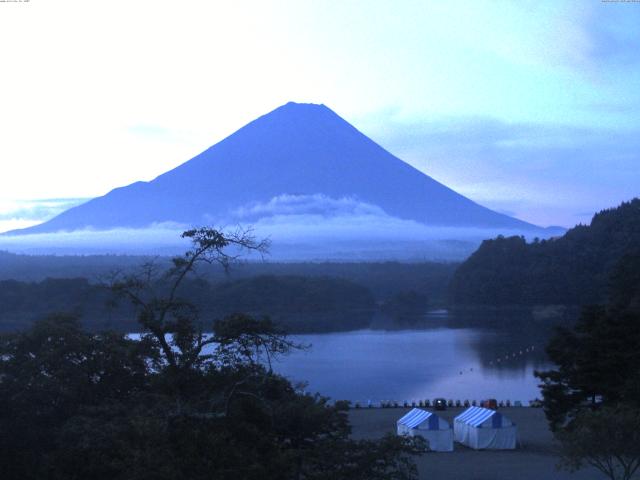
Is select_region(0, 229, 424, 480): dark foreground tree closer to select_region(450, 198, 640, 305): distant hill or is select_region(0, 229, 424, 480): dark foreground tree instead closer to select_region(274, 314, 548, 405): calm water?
select_region(274, 314, 548, 405): calm water

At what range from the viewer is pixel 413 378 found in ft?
65.5

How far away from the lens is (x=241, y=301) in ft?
126

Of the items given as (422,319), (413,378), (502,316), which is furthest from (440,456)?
(502,316)

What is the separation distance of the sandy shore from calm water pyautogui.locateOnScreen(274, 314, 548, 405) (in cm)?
342

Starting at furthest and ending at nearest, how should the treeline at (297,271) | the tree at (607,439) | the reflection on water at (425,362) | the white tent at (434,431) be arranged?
the treeline at (297,271) < the reflection on water at (425,362) < the white tent at (434,431) < the tree at (607,439)

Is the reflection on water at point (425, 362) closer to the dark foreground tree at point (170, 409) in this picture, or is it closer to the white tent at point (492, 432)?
the white tent at point (492, 432)

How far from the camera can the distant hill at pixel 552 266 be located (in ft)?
133

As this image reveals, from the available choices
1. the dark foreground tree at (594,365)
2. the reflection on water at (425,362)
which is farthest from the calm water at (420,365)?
the dark foreground tree at (594,365)

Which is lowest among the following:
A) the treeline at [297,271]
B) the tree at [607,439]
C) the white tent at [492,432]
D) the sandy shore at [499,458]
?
the sandy shore at [499,458]

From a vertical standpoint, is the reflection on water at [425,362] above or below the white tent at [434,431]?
below

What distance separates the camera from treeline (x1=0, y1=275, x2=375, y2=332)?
32594 mm

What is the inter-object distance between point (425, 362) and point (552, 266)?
68.7 feet

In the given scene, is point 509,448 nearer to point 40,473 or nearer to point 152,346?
point 152,346

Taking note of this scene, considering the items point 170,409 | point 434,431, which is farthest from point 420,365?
point 170,409
